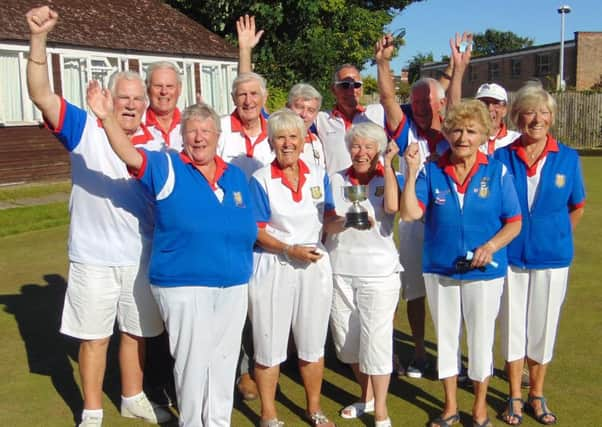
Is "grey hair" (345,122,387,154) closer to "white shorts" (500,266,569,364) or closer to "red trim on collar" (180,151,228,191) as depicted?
"red trim on collar" (180,151,228,191)

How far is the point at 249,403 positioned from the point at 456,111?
98.0 inches

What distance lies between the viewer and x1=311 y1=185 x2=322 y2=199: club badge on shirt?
13.9ft

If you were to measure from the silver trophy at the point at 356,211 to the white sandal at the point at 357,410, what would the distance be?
50.8 inches

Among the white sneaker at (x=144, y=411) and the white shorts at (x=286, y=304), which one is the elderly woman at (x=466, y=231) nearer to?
the white shorts at (x=286, y=304)

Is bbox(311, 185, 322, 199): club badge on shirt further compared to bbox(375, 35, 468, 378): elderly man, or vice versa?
bbox(375, 35, 468, 378): elderly man

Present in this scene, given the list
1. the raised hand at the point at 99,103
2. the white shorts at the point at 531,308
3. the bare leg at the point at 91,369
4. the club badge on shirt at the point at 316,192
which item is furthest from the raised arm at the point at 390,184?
the bare leg at the point at 91,369

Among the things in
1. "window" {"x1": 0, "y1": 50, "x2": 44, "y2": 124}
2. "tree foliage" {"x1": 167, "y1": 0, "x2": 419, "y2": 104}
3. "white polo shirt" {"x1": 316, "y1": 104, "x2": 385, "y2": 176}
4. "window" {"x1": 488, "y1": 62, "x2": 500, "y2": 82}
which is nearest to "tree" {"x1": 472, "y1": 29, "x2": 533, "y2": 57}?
"window" {"x1": 488, "y1": 62, "x2": 500, "y2": 82}

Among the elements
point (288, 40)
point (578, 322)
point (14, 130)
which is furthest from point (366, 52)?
point (578, 322)

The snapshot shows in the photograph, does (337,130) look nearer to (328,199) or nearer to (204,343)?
(328,199)

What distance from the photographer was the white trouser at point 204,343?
12.3ft

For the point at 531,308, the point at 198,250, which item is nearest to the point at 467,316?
the point at 531,308

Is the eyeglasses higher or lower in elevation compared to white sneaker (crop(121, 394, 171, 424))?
higher

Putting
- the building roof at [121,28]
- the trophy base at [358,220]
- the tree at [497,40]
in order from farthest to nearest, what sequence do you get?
the tree at [497,40]
the building roof at [121,28]
the trophy base at [358,220]

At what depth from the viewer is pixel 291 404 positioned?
4766 mm
